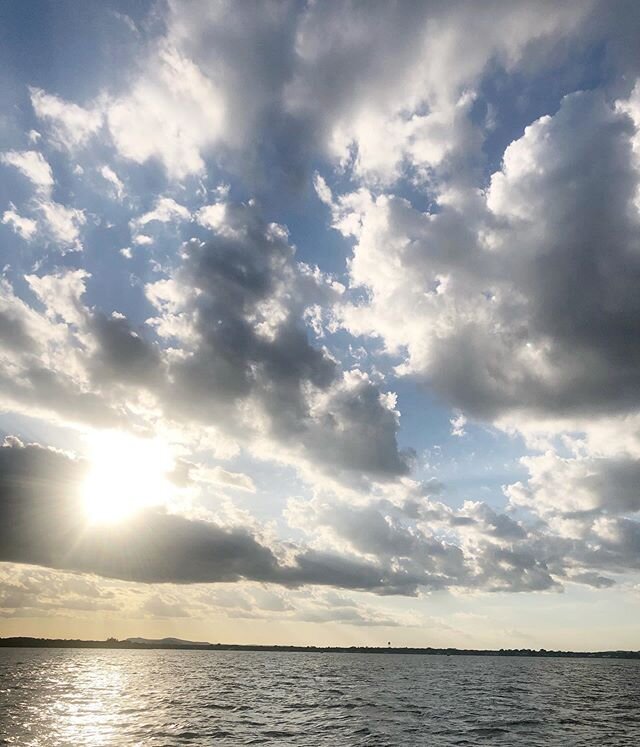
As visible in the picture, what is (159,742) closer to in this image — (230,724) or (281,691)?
(230,724)

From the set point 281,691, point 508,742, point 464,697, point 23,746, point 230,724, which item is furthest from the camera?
point 281,691

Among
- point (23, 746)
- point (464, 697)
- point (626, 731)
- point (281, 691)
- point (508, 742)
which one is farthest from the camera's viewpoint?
point (281, 691)

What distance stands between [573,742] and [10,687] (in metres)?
94.4

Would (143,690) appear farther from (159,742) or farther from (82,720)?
(159,742)

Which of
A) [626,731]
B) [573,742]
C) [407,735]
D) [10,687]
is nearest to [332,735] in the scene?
[407,735]

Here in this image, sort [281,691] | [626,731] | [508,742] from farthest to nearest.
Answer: [281,691] → [626,731] → [508,742]

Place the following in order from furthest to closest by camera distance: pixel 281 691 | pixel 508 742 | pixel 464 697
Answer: pixel 281 691, pixel 464 697, pixel 508 742

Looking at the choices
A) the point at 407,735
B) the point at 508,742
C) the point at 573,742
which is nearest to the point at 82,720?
the point at 407,735

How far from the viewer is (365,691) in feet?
344

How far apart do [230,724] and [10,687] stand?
63.7 meters

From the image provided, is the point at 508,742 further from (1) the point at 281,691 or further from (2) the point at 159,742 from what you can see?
(1) the point at 281,691

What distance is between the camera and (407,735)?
5253cm

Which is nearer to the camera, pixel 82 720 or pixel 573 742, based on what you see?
pixel 573 742

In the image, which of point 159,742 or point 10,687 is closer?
point 159,742
